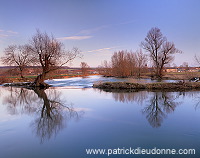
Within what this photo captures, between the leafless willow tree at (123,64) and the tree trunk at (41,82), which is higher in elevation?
the leafless willow tree at (123,64)

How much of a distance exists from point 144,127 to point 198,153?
163cm

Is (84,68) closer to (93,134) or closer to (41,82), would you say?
(41,82)

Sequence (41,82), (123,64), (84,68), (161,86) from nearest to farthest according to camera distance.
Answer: (161,86) → (41,82) → (123,64) → (84,68)

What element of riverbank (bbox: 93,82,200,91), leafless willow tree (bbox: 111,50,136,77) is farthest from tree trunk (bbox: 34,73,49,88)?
leafless willow tree (bbox: 111,50,136,77)

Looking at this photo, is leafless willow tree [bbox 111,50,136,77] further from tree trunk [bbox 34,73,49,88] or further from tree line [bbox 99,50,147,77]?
tree trunk [bbox 34,73,49,88]

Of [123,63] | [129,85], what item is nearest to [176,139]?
[129,85]

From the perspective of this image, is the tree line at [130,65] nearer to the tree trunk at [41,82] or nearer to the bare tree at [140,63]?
the bare tree at [140,63]

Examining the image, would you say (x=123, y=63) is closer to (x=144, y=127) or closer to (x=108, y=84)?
(x=108, y=84)

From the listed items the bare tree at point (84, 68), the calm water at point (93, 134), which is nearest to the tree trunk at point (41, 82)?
the calm water at point (93, 134)

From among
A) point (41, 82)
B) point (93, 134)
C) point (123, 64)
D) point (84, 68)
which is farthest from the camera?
point (84, 68)

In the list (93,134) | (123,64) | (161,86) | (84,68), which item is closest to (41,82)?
(161,86)

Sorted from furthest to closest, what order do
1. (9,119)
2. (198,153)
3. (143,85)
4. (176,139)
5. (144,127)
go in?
(143,85) → (9,119) → (144,127) → (176,139) → (198,153)

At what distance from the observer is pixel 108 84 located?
16.2 m

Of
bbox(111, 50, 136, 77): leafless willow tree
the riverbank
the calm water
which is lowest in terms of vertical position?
the calm water
